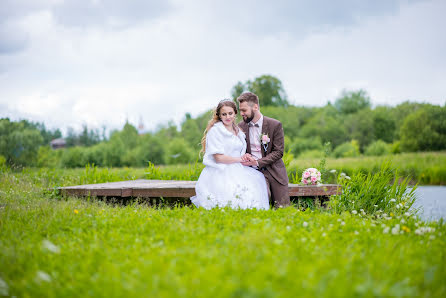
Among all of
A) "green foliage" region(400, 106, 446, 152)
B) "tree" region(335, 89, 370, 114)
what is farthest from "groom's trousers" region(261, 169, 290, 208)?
"tree" region(335, 89, 370, 114)

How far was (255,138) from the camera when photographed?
22.5 ft

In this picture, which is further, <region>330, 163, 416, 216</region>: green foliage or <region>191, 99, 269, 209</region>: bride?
<region>330, 163, 416, 216</region>: green foliage

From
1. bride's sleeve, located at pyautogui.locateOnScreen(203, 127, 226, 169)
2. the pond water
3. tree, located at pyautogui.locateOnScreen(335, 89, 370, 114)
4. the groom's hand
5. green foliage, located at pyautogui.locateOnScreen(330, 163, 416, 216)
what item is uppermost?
tree, located at pyautogui.locateOnScreen(335, 89, 370, 114)

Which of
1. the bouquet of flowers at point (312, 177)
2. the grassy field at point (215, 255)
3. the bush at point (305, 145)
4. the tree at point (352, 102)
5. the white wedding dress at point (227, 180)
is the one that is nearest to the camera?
the grassy field at point (215, 255)

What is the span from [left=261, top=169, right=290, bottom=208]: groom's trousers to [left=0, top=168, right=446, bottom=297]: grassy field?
1391 mm

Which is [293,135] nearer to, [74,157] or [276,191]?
[74,157]

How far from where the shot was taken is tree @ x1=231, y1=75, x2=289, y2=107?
50312 mm

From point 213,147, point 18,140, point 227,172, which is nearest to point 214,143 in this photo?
point 213,147

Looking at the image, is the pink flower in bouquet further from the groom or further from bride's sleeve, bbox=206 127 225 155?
bride's sleeve, bbox=206 127 225 155

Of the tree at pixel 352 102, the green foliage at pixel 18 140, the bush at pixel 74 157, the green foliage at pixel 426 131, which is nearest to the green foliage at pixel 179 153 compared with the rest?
the bush at pixel 74 157

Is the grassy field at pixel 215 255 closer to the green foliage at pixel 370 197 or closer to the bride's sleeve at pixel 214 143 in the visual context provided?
the bride's sleeve at pixel 214 143

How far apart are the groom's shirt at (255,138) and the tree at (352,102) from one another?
176ft

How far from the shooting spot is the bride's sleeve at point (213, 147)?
6.20 meters

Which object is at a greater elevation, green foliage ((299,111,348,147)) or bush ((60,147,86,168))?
green foliage ((299,111,348,147))
